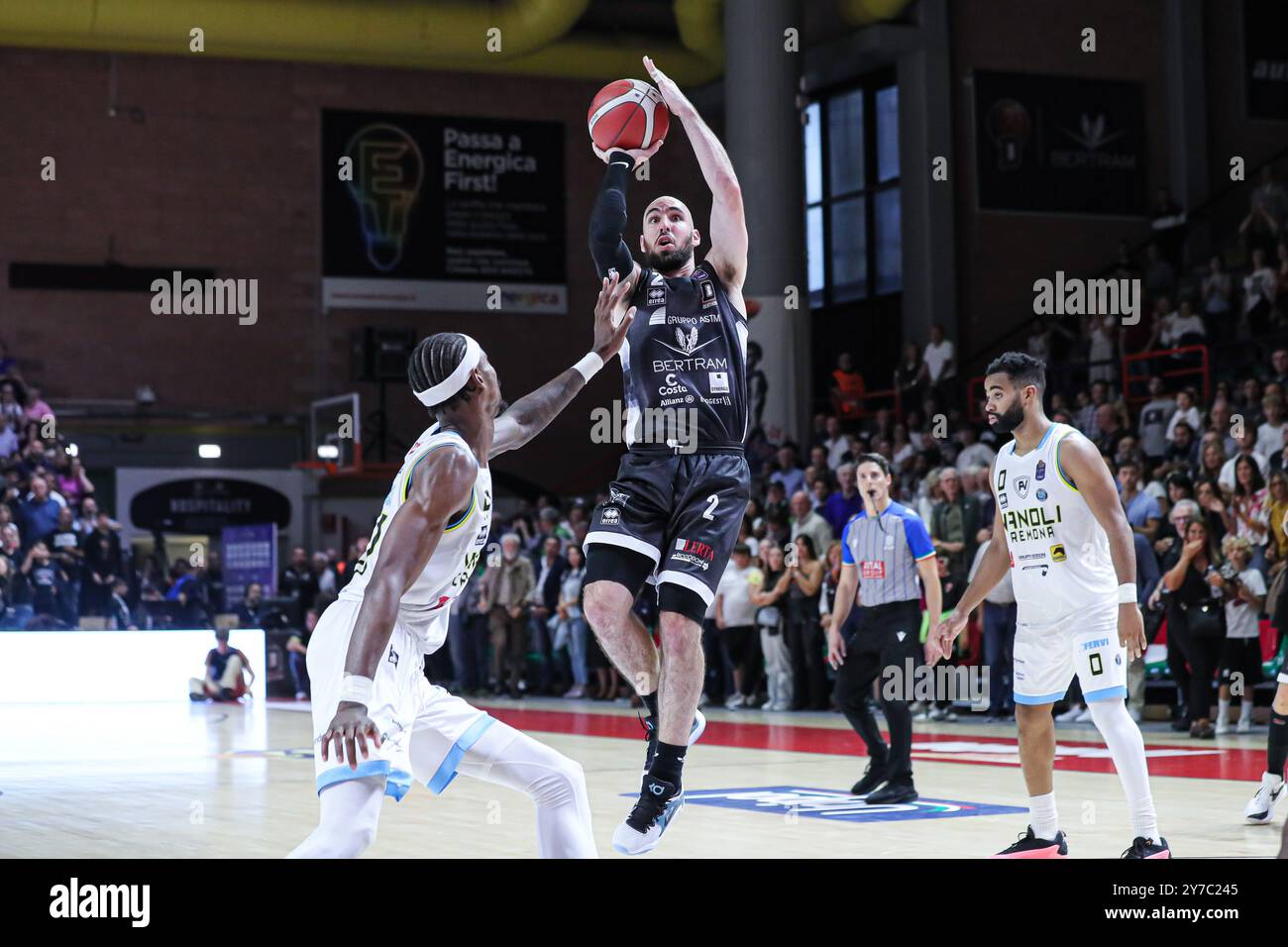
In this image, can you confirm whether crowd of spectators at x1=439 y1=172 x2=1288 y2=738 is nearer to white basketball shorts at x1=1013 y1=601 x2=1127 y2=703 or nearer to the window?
the window

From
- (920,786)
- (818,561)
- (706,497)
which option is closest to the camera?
(706,497)

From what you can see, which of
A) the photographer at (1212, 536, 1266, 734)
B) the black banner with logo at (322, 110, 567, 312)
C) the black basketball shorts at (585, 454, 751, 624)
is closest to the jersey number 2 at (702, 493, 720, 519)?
the black basketball shorts at (585, 454, 751, 624)

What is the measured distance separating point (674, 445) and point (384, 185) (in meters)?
22.6

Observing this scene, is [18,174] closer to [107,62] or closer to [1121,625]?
[107,62]

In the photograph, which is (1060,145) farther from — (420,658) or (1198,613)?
(420,658)

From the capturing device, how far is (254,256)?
91.8 ft

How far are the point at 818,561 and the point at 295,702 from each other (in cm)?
858

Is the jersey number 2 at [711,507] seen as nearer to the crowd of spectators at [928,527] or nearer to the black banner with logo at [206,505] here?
the crowd of spectators at [928,527]

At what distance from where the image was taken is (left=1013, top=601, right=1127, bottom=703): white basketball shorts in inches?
252

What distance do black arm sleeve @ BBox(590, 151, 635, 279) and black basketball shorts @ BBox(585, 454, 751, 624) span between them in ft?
2.58

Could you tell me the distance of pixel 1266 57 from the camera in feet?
79.7

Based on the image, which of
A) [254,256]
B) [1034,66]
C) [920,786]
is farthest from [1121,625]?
[254,256]

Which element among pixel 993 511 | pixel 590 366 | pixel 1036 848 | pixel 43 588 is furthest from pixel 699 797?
pixel 43 588

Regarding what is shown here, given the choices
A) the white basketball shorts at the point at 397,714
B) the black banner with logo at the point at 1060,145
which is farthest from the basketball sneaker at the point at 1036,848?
the black banner with logo at the point at 1060,145
